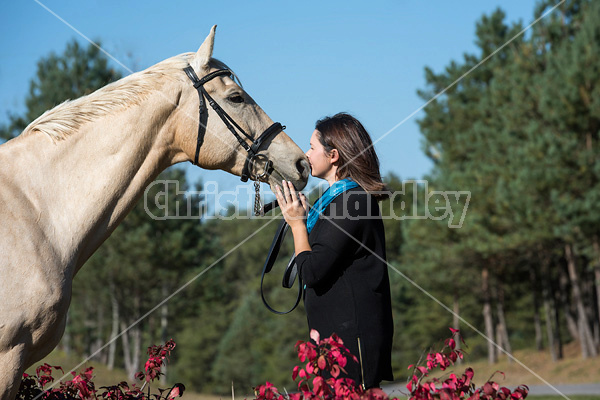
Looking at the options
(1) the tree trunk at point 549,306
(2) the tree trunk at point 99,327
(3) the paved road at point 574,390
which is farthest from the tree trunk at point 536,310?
(2) the tree trunk at point 99,327

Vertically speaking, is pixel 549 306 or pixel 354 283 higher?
pixel 354 283

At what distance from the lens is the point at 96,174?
117 inches

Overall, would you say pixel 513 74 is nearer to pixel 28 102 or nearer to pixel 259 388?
pixel 28 102

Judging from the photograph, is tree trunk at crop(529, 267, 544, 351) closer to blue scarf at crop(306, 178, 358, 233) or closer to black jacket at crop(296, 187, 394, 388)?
blue scarf at crop(306, 178, 358, 233)

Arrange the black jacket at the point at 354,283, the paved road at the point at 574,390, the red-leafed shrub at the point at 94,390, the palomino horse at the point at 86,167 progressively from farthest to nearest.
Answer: the paved road at the point at 574,390, the red-leafed shrub at the point at 94,390, the black jacket at the point at 354,283, the palomino horse at the point at 86,167

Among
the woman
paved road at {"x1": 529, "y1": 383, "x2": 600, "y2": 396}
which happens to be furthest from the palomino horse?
paved road at {"x1": 529, "y1": 383, "x2": 600, "y2": 396}

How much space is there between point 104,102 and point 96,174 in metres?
0.47

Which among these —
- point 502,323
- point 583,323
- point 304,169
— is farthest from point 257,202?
point 502,323

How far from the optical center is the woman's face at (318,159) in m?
3.15

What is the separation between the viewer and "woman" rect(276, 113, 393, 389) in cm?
269

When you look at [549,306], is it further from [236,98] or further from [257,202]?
[236,98]

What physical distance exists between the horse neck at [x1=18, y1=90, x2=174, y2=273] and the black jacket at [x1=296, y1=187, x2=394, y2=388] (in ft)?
3.68

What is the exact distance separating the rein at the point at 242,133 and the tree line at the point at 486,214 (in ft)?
21.7

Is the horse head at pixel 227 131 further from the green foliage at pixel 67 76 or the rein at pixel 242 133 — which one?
the green foliage at pixel 67 76
